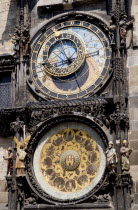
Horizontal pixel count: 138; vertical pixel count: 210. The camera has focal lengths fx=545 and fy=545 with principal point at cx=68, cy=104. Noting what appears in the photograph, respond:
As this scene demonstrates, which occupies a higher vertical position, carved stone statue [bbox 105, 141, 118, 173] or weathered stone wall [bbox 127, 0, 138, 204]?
weathered stone wall [bbox 127, 0, 138, 204]

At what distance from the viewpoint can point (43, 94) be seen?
1477 cm

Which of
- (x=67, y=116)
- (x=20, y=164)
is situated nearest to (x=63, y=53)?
(x=67, y=116)

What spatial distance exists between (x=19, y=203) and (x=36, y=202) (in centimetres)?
43

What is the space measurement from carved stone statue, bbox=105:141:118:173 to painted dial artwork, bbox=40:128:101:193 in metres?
0.55

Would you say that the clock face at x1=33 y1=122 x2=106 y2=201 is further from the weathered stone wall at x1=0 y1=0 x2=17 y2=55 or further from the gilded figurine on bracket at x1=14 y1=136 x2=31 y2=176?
the weathered stone wall at x1=0 y1=0 x2=17 y2=55

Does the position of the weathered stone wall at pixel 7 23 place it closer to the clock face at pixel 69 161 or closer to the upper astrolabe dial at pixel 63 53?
the upper astrolabe dial at pixel 63 53

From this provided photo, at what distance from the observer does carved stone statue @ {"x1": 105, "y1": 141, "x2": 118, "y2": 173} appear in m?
13.0

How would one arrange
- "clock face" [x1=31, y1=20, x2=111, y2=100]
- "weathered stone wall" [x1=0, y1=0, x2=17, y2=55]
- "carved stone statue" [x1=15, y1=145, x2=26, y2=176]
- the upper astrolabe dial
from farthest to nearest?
1. "weathered stone wall" [x1=0, y1=0, x2=17, y2=55]
2. the upper astrolabe dial
3. "clock face" [x1=31, y1=20, x2=111, y2=100]
4. "carved stone statue" [x1=15, y1=145, x2=26, y2=176]

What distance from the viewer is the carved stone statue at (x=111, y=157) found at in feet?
42.8

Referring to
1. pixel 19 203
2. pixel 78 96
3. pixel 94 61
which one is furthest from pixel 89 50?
pixel 19 203

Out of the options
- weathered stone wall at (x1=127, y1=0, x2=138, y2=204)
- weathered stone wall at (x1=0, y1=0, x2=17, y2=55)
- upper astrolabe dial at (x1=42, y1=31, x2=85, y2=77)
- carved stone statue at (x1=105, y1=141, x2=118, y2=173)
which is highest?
weathered stone wall at (x1=0, y1=0, x2=17, y2=55)

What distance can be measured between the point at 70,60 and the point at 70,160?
9.27 ft

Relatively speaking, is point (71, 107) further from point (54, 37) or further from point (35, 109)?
point (54, 37)

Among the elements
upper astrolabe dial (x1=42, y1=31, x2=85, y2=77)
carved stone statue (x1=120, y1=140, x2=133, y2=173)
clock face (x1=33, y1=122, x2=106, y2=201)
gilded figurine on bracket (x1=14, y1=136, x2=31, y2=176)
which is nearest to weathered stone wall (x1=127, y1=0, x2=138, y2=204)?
carved stone statue (x1=120, y1=140, x2=133, y2=173)
